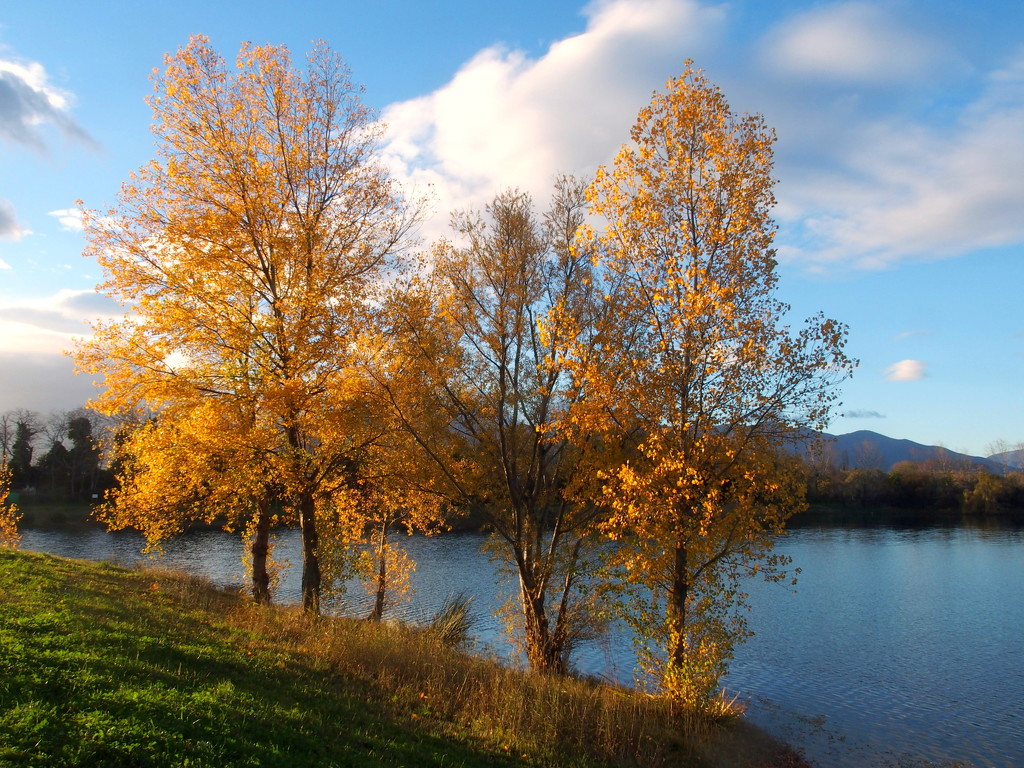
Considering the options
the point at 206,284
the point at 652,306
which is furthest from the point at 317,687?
the point at 206,284

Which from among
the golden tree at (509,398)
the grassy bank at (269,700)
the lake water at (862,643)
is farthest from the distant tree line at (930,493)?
the grassy bank at (269,700)

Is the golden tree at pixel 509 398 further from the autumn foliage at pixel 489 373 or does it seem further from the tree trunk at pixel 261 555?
the tree trunk at pixel 261 555

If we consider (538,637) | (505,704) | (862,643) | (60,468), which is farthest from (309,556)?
(60,468)

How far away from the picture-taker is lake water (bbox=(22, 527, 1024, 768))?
14.9 metres

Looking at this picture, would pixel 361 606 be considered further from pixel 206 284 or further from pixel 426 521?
pixel 206 284

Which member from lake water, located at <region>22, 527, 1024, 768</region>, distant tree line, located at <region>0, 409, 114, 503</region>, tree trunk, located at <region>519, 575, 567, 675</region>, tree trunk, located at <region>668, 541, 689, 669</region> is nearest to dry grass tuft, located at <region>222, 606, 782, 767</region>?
tree trunk, located at <region>668, 541, 689, 669</region>

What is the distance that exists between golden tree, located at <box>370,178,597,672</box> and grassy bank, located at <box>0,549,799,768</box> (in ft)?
11.1

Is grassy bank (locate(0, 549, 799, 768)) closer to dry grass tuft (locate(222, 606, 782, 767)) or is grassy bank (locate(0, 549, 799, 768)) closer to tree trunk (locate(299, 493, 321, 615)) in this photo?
dry grass tuft (locate(222, 606, 782, 767))

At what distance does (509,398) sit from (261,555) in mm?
8735

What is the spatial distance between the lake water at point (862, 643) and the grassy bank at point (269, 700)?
4.28 m

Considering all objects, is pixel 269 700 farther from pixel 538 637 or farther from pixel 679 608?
pixel 538 637

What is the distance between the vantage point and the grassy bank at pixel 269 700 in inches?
233

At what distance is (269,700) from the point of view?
7664 millimetres

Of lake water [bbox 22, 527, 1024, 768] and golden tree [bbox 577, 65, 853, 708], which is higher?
golden tree [bbox 577, 65, 853, 708]
